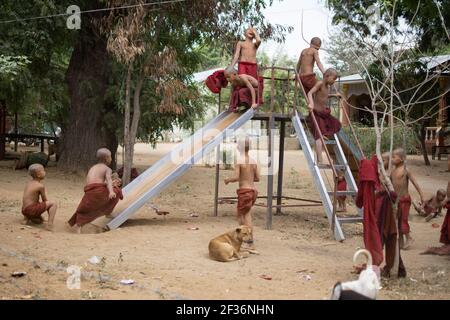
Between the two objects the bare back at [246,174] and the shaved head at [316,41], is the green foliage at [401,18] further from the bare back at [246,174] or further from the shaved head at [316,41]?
the bare back at [246,174]

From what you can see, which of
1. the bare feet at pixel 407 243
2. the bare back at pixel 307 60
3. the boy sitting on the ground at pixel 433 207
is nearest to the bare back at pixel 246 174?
the bare feet at pixel 407 243

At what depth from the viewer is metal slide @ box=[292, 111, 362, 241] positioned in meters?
9.40

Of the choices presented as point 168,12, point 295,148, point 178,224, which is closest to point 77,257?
point 178,224

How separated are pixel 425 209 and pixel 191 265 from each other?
6229 mm

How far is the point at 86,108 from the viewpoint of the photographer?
16.8 metres

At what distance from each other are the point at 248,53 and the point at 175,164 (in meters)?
2.41

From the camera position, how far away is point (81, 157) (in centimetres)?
1702

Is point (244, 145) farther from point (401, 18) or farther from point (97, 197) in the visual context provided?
point (401, 18)

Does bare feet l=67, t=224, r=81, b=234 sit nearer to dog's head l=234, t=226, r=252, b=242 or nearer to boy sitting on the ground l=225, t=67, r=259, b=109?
dog's head l=234, t=226, r=252, b=242

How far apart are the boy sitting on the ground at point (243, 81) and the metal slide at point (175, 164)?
299 mm

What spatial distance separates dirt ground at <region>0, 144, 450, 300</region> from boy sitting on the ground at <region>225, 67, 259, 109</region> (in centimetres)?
232

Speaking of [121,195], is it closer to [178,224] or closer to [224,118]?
[178,224]

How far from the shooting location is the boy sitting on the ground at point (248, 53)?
11.0m

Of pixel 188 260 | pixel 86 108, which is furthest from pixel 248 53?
pixel 86 108
